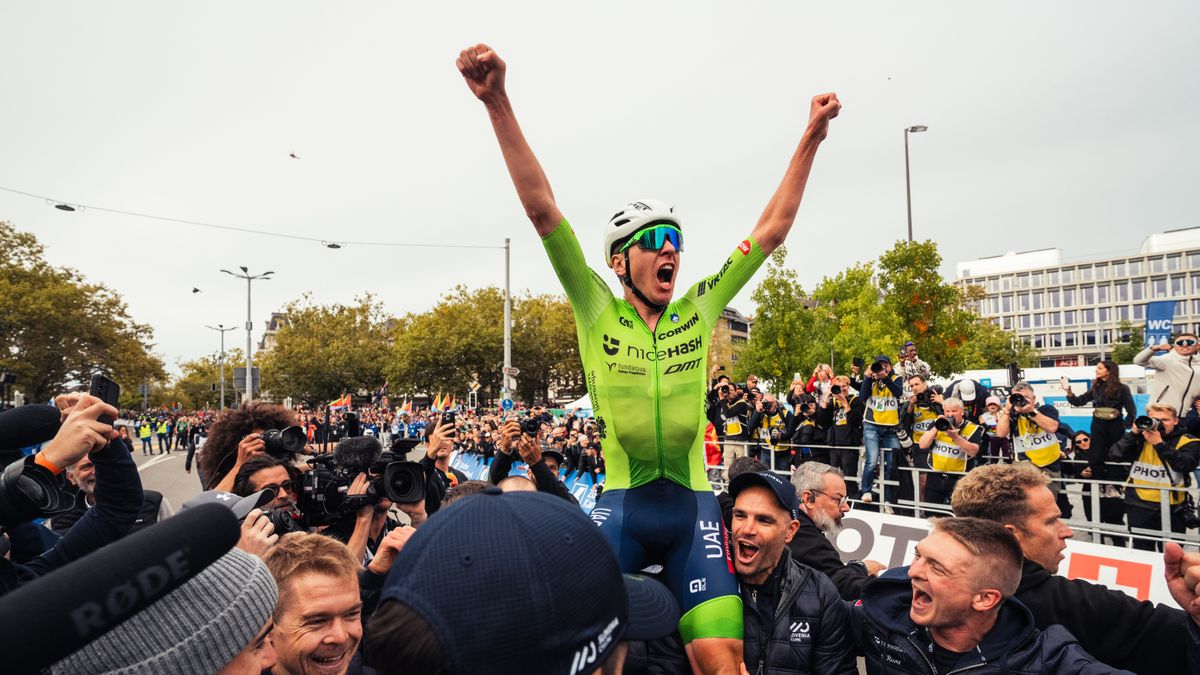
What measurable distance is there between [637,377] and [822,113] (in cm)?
167

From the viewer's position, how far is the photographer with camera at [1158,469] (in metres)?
7.17

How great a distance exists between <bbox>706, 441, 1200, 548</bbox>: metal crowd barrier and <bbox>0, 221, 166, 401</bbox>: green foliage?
38144mm

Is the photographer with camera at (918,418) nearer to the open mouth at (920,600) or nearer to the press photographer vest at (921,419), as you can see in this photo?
the press photographer vest at (921,419)

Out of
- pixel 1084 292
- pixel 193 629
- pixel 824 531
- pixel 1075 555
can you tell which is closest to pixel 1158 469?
pixel 1075 555

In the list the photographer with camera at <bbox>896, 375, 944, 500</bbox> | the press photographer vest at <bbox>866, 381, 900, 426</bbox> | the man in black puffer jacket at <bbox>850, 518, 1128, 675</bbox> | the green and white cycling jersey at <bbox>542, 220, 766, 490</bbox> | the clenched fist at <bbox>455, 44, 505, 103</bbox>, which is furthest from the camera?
the press photographer vest at <bbox>866, 381, 900, 426</bbox>

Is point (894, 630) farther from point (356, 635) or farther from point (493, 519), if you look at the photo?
point (493, 519)

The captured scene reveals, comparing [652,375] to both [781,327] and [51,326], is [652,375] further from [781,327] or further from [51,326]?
[51,326]

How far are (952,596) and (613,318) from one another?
1699mm

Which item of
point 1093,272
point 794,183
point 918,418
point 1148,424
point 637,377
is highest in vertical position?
point 1093,272

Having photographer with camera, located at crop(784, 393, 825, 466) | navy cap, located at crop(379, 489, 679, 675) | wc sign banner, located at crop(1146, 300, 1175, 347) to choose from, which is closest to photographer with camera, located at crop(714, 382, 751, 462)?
photographer with camera, located at crop(784, 393, 825, 466)

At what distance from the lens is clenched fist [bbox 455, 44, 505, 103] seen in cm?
270

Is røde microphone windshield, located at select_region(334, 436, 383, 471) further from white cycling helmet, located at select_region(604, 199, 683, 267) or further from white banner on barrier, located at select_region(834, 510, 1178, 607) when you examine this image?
white banner on barrier, located at select_region(834, 510, 1178, 607)

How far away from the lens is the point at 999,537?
8.66 ft

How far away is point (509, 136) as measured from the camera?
2.81m
